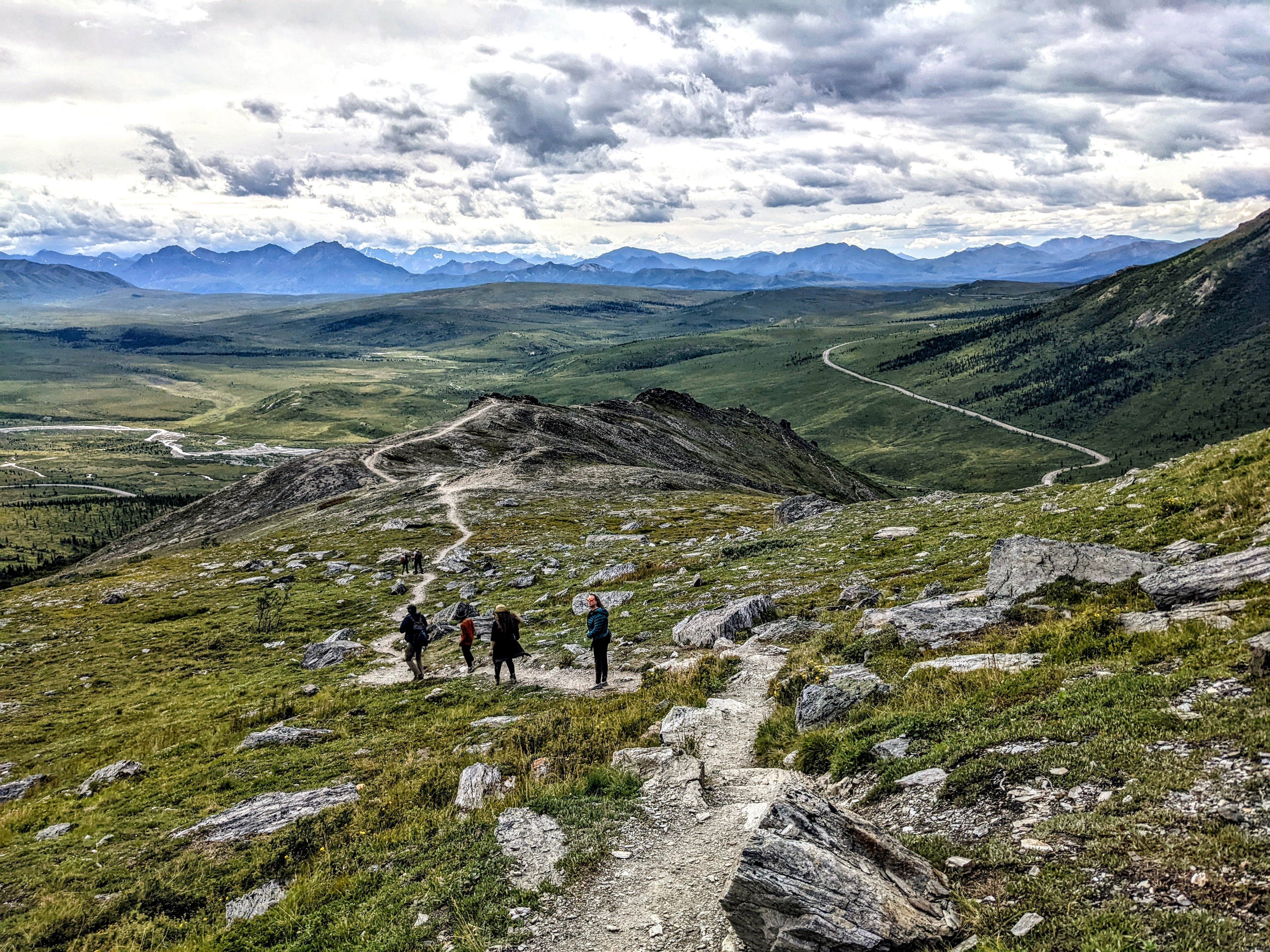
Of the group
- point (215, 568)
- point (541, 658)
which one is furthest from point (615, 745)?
point (215, 568)

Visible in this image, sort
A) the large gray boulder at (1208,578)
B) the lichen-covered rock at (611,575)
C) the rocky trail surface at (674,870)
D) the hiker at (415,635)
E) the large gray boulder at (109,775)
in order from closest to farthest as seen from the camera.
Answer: the rocky trail surface at (674,870) < the large gray boulder at (1208,578) < the large gray boulder at (109,775) < the hiker at (415,635) < the lichen-covered rock at (611,575)

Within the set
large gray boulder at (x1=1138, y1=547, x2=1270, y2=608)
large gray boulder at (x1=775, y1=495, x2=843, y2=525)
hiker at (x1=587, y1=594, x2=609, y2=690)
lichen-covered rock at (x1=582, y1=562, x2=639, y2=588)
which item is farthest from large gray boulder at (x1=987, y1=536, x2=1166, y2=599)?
large gray boulder at (x1=775, y1=495, x2=843, y2=525)

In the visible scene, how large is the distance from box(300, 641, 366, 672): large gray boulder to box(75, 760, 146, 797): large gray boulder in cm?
1240

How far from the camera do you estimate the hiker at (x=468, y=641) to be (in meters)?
29.1

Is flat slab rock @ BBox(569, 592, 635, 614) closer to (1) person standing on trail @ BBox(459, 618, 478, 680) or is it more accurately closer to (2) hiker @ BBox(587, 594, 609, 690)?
(1) person standing on trail @ BBox(459, 618, 478, 680)

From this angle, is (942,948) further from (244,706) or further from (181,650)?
(181,650)

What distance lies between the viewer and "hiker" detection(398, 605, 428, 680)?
96.2ft

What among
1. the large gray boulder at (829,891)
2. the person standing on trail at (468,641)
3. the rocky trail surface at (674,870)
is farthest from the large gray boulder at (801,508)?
the large gray boulder at (829,891)

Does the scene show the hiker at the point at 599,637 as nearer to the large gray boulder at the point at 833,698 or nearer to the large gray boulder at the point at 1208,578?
the large gray boulder at the point at 833,698

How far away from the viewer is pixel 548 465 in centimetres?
9600

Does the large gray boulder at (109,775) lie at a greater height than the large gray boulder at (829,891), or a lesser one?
lesser

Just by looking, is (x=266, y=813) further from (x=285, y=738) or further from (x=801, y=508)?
(x=801, y=508)

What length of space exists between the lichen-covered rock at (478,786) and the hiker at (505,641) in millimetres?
9477

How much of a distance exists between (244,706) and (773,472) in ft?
392
